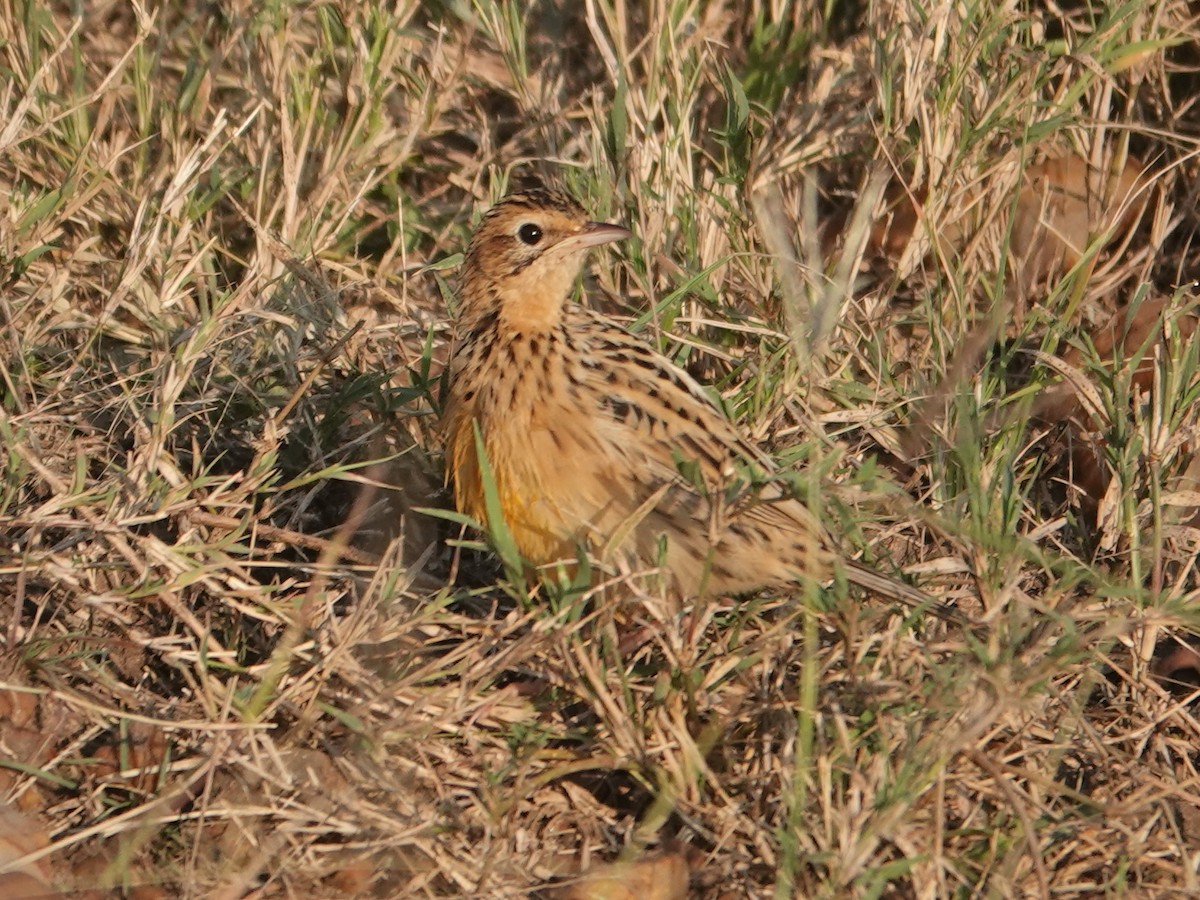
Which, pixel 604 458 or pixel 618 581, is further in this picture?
pixel 604 458

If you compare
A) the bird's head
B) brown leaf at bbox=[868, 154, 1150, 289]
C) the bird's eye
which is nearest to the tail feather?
the bird's head

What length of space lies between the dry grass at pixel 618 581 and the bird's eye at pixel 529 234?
18.2 inches

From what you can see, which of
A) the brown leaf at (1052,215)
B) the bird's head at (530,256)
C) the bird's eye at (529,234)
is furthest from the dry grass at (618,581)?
the bird's eye at (529,234)

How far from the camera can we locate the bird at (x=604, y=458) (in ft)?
16.5

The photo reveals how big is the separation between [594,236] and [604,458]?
876 millimetres

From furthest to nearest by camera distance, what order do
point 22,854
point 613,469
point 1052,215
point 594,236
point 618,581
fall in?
point 1052,215 → point 594,236 → point 613,469 → point 618,581 → point 22,854

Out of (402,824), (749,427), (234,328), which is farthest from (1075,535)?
(234,328)

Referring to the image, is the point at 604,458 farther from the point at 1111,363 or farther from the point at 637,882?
the point at 1111,363

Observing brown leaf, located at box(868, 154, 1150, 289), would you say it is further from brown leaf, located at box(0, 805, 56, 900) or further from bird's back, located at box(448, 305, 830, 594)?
brown leaf, located at box(0, 805, 56, 900)

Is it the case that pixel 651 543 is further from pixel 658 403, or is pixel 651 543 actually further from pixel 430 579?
pixel 430 579

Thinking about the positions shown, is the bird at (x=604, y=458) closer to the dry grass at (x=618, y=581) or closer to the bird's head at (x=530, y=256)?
the bird's head at (x=530, y=256)

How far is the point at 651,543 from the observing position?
508 centimetres

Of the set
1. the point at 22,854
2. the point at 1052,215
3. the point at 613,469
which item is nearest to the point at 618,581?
the point at 613,469

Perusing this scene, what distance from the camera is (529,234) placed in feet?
18.8
